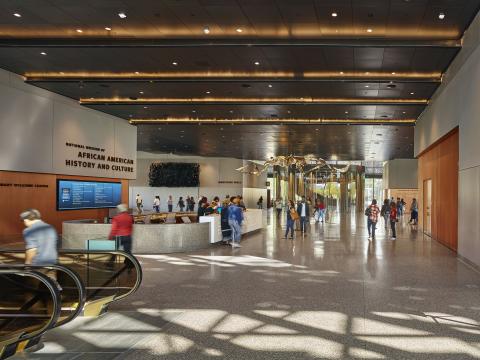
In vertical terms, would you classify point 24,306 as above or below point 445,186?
below

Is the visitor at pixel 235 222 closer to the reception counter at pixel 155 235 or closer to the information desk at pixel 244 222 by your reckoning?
the information desk at pixel 244 222

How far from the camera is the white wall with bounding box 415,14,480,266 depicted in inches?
410

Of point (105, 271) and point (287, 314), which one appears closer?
point (287, 314)

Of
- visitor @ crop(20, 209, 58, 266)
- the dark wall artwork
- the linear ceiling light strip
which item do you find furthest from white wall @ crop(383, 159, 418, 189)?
visitor @ crop(20, 209, 58, 266)

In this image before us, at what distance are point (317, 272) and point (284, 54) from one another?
5588mm

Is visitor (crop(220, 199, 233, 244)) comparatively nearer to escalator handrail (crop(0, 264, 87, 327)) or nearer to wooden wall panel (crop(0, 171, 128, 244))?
wooden wall panel (crop(0, 171, 128, 244))

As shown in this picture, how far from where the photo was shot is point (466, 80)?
451 inches

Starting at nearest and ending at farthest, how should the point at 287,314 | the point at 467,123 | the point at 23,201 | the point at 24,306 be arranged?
the point at 24,306
the point at 287,314
the point at 467,123
the point at 23,201

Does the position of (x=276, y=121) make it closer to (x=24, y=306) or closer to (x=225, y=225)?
(x=225, y=225)

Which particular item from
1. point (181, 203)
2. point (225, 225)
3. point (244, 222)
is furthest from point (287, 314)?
point (181, 203)

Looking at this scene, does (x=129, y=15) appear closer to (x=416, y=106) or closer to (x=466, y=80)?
(x=466, y=80)

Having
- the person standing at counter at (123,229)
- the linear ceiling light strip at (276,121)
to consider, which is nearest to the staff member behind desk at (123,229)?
the person standing at counter at (123,229)

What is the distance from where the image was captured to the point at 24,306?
526 cm

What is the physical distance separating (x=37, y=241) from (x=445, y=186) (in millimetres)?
13252
